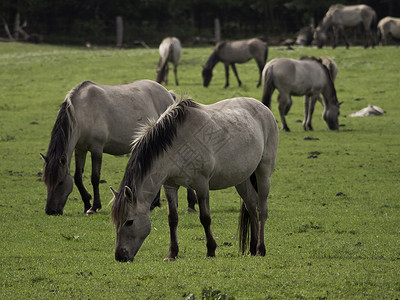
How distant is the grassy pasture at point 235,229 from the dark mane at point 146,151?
2.30 ft

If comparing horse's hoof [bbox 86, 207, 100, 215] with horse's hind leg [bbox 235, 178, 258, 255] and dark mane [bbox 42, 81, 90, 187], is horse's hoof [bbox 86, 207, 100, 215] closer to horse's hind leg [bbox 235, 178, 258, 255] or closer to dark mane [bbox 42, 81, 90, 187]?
dark mane [bbox 42, 81, 90, 187]

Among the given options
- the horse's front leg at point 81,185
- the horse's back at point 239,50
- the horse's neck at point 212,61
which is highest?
the horse's back at point 239,50

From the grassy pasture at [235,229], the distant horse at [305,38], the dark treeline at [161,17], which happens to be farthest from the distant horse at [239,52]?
the dark treeline at [161,17]

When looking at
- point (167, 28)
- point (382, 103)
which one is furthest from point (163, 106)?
point (167, 28)

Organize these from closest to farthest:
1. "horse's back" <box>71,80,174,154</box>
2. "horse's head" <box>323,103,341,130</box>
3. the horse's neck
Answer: "horse's back" <box>71,80,174,154</box> → "horse's head" <box>323,103,341,130</box> → the horse's neck

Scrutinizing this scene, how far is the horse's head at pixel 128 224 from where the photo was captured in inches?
260

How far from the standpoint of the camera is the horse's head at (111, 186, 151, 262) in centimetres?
661

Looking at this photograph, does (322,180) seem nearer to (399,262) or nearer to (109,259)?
(399,262)

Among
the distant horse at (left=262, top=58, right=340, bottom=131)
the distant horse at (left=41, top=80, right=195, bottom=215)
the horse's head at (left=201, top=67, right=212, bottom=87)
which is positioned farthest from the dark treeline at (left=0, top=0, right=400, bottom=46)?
the distant horse at (left=41, top=80, right=195, bottom=215)

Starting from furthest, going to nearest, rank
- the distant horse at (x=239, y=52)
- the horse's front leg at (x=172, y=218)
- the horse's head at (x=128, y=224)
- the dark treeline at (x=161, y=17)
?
the dark treeline at (x=161, y=17) → the distant horse at (x=239, y=52) → the horse's front leg at (x=172, y=218) → the horse's head at (x=128, y=224)

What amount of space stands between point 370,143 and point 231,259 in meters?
11.1

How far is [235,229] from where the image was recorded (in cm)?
939

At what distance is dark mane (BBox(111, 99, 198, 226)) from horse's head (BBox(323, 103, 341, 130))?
13.0 meters

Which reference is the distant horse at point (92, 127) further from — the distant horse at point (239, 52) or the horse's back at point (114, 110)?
the distant horse at point (239, 52)
